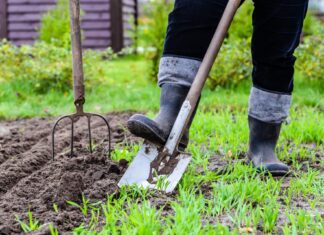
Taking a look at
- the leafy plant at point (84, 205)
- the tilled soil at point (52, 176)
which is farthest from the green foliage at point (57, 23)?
the leafy plant at point (84, 205)

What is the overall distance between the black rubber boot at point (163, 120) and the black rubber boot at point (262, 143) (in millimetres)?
494

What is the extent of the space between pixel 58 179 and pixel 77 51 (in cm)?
65

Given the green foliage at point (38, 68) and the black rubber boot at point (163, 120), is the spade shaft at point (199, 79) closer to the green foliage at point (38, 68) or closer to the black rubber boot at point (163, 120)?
the black rubber boot at point (163, 120)

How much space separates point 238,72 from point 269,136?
11.3 ft

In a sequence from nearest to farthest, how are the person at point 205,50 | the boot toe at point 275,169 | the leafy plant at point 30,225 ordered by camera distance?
the leafy plant at point 30,225 → the person at point 205,50 → the boot toe at point 275,169

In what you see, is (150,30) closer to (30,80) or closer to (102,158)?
(30,80)

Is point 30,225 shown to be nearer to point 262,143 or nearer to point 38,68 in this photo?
point 262,143

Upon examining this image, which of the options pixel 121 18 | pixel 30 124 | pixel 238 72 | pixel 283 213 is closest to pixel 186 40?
pixel 283 213

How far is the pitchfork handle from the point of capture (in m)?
2.81

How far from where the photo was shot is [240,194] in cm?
244

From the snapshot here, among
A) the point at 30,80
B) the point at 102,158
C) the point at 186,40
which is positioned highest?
the point at 186,40

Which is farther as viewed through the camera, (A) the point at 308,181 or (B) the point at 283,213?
(A) the point at 308,181

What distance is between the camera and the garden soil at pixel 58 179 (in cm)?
222

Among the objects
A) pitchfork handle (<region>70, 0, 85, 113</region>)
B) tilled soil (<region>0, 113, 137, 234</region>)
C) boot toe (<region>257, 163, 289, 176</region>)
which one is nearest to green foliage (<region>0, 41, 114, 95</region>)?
tilled soil (<region>0, 113, 137, 234</region>)
